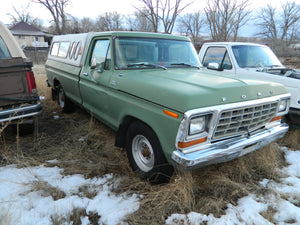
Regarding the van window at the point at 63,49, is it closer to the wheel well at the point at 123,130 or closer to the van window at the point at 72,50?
the van window at the point at 72,50

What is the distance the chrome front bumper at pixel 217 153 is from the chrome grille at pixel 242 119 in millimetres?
103

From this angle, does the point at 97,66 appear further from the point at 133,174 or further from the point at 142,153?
the point at 133,174

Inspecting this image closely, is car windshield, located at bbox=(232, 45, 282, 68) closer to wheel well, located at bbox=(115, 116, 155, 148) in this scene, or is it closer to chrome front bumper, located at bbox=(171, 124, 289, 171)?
→ chrome front bumper, located at bbox=(171, 124, 289, 171)

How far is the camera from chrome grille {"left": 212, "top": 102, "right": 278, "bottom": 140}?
7.61 feet

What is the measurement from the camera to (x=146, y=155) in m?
2.94

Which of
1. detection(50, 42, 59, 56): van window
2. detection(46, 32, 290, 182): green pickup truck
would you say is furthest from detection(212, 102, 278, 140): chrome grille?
detection(50, 42, 59, 56): van window

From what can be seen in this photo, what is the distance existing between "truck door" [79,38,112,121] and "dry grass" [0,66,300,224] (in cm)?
69

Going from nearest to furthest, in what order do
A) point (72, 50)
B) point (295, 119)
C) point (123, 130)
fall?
point (123, 130), point (295, 119), point (72, 50)

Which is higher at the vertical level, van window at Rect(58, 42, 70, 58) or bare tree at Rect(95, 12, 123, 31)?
bare tree at Rect(95, 12, 123, 31)

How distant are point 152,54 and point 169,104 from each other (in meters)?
1.59

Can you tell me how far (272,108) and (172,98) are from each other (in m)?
1.56

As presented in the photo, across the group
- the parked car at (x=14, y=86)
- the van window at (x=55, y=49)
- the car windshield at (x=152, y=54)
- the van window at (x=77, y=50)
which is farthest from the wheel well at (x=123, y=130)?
the van window at (x=55, y=49)

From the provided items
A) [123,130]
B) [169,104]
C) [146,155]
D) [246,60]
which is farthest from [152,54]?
[246,60]

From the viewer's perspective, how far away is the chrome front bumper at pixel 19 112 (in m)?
3.26
